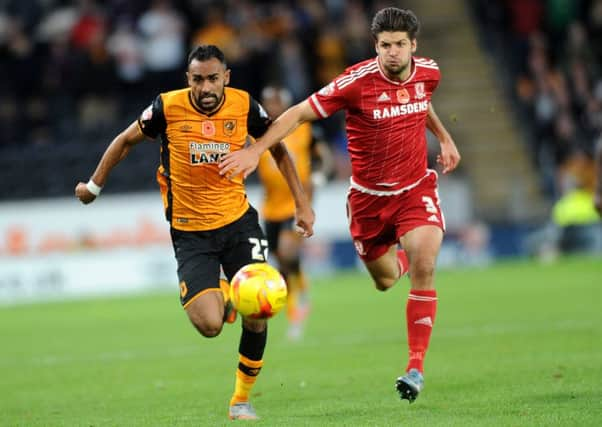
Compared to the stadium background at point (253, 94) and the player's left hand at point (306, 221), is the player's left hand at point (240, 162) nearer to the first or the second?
the player's left hand at point (306, 221)

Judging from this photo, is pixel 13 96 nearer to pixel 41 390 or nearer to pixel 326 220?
pixel 326 220

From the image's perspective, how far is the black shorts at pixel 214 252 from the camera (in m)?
9.05

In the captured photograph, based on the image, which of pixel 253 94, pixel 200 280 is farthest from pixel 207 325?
pixel 253 94

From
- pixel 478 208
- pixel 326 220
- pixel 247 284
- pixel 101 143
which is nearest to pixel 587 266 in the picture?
pixel 478 208

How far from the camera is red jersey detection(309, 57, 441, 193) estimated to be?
9422 mm

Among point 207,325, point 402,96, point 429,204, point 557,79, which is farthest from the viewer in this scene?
point 557,79

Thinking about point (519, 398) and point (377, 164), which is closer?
point (519, 398)

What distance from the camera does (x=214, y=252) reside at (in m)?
9.17

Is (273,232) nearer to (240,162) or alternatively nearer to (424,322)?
(424,322)

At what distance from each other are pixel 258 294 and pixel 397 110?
6.61 feet

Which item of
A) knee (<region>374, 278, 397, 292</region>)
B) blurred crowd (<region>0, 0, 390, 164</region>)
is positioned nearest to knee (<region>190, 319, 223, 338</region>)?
knee (<region>374, 278, 397, 292</region>)

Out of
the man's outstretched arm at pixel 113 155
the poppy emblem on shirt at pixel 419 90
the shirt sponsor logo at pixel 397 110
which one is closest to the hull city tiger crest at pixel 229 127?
the man's outstretched arm at pixel 113 155

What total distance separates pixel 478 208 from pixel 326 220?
3.18 meters

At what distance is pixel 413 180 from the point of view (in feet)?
32.1
